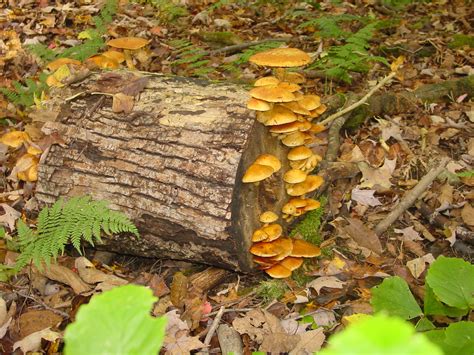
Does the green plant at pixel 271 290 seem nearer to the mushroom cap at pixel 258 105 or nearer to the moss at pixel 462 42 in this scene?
the mushroom cap at pixel 258 105

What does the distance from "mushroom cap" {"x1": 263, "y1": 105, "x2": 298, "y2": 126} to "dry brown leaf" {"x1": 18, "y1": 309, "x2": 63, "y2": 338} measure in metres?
2.30

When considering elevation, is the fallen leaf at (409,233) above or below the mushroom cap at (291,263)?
below

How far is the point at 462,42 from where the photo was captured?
840cm

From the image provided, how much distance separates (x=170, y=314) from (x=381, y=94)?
436 cm

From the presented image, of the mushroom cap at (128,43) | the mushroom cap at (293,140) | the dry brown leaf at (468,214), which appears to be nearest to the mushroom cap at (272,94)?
the mushroom cap at (293,140)

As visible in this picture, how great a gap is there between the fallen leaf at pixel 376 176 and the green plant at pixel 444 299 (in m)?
1.89

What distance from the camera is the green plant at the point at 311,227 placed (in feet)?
14.7

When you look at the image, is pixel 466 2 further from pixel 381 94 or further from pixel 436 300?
pixel 436 300

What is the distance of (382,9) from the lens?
35.1 feet

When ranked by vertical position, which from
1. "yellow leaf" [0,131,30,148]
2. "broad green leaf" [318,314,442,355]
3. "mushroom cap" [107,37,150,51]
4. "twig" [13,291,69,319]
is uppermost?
"broad green leaf" [318,314,442,355]

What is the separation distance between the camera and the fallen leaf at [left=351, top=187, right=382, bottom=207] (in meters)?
5.05

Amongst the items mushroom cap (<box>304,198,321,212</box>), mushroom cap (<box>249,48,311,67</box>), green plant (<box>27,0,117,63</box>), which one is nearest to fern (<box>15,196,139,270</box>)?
mushroom cap (<box>304,198,321,212</box>)

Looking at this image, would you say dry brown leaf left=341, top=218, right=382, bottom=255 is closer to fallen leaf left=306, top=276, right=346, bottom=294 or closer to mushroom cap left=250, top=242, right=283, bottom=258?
fallen leaf left=306, top=276, right=346, bottom=294

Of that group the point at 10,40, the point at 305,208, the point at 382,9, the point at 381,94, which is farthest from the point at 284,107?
the point at 382,9
